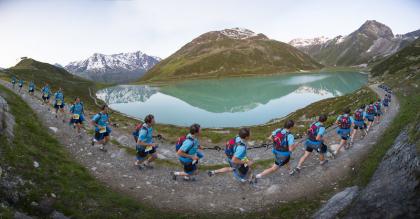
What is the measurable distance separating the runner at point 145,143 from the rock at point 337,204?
976cm

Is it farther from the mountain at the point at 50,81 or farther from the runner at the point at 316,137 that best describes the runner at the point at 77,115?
the mountain at the point at 50,81

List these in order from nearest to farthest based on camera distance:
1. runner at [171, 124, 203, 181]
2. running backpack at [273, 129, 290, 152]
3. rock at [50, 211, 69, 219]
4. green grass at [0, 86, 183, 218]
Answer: rock at [50, 211, 69, 219] < green grass at [0, 86, 183, 218] < runner at [171, 124, 203, 181] < running backpack at [273, 129, 290, 152]

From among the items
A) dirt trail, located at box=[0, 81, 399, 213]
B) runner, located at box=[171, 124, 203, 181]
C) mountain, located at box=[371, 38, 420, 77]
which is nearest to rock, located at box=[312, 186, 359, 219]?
dirt trail, located at box=[0, 81, 399, 213]

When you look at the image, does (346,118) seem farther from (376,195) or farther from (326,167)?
(376,195)

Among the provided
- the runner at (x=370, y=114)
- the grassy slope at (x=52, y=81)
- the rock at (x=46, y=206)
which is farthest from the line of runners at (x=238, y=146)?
the grassy slope at (x=52, y=81)

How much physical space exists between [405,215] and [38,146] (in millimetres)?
19134

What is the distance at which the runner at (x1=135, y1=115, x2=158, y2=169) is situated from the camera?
16.0 metres

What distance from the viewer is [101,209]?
12.1 meters

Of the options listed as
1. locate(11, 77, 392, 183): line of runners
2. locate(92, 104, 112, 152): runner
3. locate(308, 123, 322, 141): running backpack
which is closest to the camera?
locate(11, 77, 392, 183): line of runners

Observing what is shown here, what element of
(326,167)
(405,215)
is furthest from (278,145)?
(405,215)

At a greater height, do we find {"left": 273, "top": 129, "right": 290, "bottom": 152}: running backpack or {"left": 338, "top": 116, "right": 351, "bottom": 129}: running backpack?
{"left": 338, "top": 116, "right": 351, "bottom": 129}: running backpack

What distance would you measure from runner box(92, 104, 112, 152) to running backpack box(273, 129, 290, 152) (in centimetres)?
1231

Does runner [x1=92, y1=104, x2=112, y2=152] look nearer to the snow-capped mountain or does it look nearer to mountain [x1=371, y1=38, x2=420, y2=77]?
the snow-capped mountain

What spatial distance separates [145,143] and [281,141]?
25.9 feet
